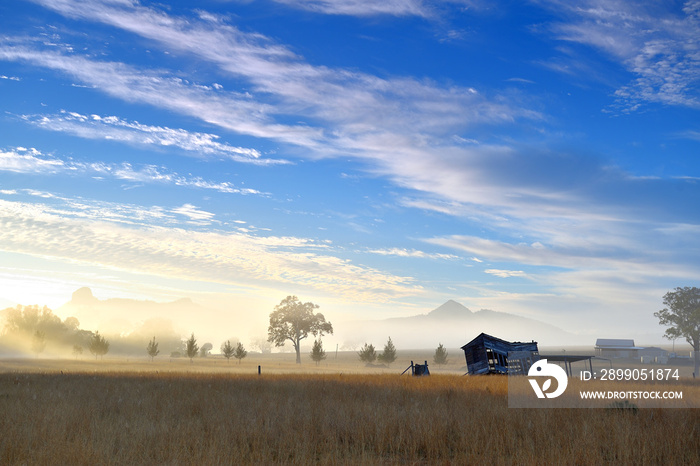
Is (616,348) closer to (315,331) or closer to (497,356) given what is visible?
(315,331)

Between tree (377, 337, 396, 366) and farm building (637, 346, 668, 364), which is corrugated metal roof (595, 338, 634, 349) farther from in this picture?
tree (377, 337, 396, 366)

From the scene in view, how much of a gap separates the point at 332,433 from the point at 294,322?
8347 cm

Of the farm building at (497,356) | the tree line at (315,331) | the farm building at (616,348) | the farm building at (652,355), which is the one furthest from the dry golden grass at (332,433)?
the farm building at (616,348)

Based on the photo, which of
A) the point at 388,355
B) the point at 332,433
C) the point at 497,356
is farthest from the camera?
the point at 388,355

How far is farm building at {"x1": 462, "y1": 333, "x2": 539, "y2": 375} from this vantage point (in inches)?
1416

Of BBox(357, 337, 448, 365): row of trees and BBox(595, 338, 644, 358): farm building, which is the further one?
BBox(595, 338, 644, 358): farm building

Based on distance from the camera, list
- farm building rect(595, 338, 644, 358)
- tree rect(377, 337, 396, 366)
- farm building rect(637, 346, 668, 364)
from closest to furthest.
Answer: tree rect(377, 337, 396, 366) < farm building rect(637, 346, 668, 364) < farm building rect(595, 338, 644, 358)

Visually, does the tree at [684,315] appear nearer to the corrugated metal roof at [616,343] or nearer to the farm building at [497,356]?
the corrugated metal roof at [616,343]

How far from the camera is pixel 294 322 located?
93062mm

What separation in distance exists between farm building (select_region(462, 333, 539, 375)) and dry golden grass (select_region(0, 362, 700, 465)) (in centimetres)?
2070

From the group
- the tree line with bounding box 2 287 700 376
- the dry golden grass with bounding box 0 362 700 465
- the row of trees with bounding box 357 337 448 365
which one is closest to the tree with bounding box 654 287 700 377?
the tree line with bounding box 2 287 700 376

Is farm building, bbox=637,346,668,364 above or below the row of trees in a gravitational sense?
below

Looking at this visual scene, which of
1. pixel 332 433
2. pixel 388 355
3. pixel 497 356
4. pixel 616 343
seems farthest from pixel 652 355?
pixel 332 433

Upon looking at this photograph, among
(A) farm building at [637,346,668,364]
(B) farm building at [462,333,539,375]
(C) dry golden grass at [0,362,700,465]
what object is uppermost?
(C) dry golden grass at [0,362,700,465]
